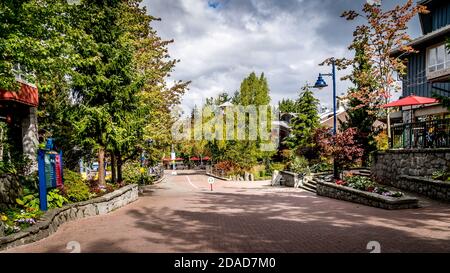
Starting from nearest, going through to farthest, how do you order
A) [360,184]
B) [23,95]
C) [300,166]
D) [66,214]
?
[66,214], [23,95], [360,184], [300,166]

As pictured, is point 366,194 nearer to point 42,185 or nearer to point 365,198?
point 365,198

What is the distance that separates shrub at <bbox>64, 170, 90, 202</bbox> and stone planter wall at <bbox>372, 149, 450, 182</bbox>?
1373 cm

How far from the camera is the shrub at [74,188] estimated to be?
1159 cm

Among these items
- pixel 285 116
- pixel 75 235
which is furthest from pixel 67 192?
pixel 285 116

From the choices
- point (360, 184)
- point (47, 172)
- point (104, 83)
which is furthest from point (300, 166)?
point (47, 172)

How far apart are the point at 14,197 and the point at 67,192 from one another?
1808 mm

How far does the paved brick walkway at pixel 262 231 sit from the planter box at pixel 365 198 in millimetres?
420

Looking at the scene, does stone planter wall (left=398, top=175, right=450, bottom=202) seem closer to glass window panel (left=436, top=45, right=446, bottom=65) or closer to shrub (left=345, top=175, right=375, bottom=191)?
shrub (left=345, top=175, right=375, bottom=191)

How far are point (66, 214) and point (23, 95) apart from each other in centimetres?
650

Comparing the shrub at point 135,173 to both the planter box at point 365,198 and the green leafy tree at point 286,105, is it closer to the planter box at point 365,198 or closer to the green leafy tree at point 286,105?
the planter box at point 365,198

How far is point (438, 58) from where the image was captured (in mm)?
23125

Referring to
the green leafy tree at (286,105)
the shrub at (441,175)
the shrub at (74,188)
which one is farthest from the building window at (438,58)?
the green leafy tree at (286,105)

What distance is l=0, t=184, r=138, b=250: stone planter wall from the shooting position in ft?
23.3

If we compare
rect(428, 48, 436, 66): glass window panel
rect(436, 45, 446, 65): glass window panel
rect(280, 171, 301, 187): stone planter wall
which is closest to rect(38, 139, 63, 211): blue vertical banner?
rect(280, 171, 301, 187): stone planter wall
